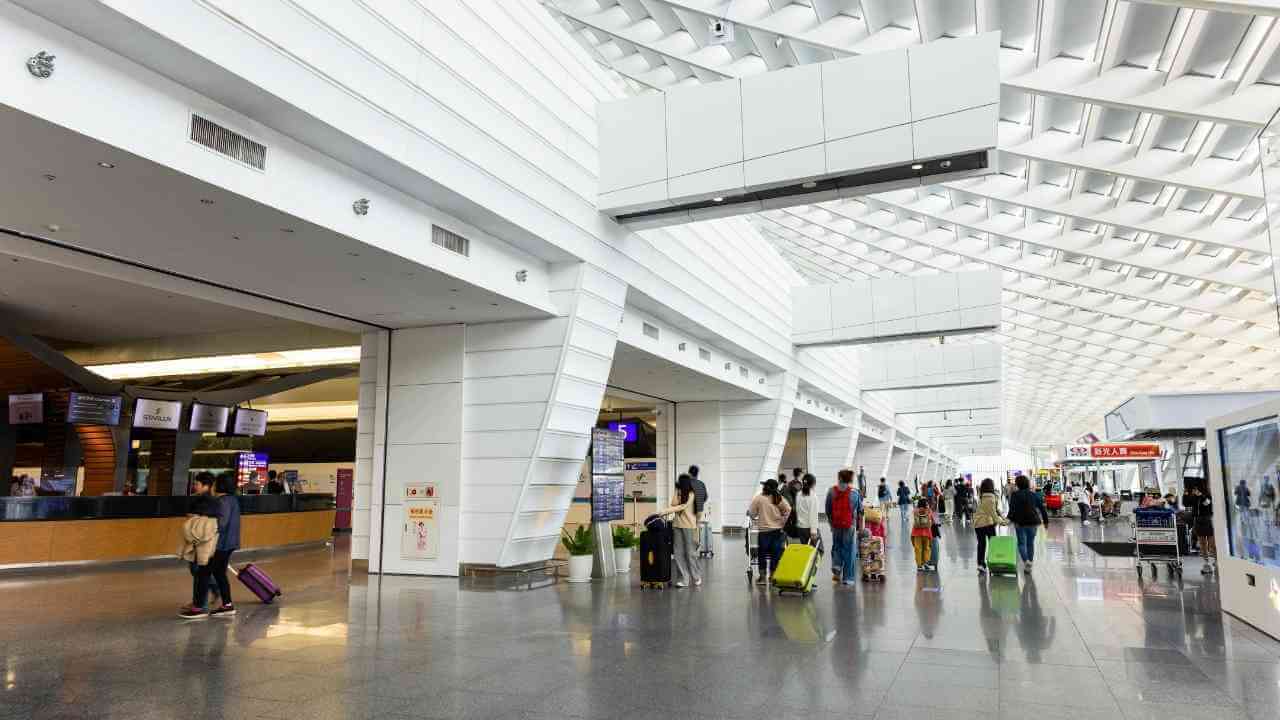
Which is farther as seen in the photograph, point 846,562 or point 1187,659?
point 846,562

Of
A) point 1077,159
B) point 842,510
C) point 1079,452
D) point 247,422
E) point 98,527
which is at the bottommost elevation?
point 98,527

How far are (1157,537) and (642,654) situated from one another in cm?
1058

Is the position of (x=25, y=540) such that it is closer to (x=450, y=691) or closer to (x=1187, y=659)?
(x=450, y=691)

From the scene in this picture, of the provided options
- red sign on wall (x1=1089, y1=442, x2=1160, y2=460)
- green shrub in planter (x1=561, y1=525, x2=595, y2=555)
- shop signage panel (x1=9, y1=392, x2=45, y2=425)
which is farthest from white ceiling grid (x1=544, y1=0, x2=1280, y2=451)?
shop signage panel (x1=9, y1=392, x2=45, y2=425)

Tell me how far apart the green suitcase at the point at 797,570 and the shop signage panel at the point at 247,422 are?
15707 mm

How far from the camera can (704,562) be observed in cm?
1556

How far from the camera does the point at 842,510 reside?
11.9 metres

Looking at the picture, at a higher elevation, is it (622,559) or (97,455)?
(97,455)

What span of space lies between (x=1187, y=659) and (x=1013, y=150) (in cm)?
1119

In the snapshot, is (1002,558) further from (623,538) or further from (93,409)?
(93,409)

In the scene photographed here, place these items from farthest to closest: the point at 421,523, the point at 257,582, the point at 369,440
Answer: the point at 369,440, the point at 421,523, the point at 257,582

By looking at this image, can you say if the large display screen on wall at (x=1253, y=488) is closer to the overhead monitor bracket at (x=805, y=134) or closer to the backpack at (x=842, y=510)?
the overhead monitor bracket at (x=805, y=134)

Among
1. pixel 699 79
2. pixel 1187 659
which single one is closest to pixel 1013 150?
pixel 699 79

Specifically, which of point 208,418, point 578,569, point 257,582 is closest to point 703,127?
point 578,569
